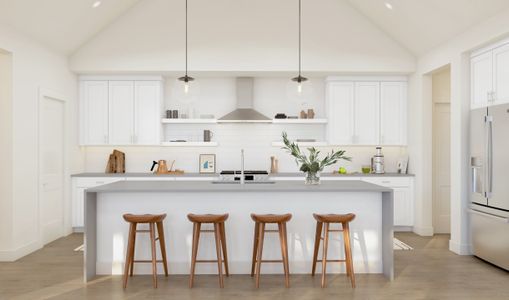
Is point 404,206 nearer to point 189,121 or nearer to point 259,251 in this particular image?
point 259,251

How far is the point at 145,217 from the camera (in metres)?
4.17

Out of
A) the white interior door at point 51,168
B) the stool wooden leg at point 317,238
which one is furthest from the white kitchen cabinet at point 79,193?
the stool wooden leg at point 317,238

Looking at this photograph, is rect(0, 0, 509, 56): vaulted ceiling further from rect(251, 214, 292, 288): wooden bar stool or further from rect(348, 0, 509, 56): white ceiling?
rect(251, 214, 292, 288): wooden bar stool

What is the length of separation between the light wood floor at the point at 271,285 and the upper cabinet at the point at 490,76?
2.04m

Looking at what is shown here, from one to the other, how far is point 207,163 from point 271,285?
3595mm

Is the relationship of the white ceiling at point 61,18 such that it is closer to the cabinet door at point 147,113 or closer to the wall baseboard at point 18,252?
the cabinet door at point 147,113

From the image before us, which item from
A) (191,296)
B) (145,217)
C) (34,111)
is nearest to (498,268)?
(191,296)

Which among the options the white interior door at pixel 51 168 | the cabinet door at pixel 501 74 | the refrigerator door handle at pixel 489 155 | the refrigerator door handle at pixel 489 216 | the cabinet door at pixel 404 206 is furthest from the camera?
the cabinet door at pixel 404 206

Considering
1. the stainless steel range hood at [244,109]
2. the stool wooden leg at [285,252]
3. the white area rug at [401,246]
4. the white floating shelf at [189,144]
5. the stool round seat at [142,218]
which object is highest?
the stainless steel range hood at [244,109]

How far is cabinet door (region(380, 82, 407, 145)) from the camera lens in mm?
7141

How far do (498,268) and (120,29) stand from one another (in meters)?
6.50

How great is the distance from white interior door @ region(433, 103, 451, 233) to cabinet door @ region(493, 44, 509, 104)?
2.09 meters

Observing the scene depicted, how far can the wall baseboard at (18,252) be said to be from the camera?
5.14m

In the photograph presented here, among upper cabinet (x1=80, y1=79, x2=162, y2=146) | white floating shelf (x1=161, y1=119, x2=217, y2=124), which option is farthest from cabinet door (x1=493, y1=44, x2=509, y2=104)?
upper cabinet (x1=80, y1=79, x2=162, y2=146)
